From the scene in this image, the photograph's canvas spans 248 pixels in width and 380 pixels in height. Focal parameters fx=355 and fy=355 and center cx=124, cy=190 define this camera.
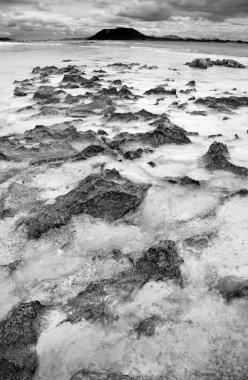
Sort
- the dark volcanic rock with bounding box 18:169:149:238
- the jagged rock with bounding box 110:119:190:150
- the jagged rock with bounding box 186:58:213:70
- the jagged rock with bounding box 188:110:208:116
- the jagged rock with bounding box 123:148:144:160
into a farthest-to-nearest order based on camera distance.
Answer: the jagged rock with bounding box 186:58:213:70 < the jagged rock with bounding box 188:110:208:116 < the jagged rock with bounding box 110:119:190:150 < the jagged rock with bounding box 123:148:144:160 < the dark volcanic rock with bounding box 18:169:149:238

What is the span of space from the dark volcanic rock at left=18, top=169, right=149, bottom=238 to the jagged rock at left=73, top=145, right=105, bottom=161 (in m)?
0.87

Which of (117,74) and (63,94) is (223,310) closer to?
(63,94)

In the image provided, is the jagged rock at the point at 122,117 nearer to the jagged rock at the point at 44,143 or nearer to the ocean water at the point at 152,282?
the jagged rock at the point at 44,143

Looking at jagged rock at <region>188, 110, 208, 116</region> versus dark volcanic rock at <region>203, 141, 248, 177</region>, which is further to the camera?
jagged rock at <region>188, 110, 208, 116</region>

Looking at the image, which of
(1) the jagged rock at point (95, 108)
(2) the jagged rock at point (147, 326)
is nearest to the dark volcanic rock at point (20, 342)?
(2) the jagged rock at point (147, 326)

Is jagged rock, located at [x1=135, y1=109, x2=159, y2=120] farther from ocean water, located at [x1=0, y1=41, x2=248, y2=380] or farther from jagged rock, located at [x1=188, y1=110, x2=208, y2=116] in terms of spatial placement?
ocean water, located at [x1=0, y1=41, x2=248, y2=380]

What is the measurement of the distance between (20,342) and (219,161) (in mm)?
3158

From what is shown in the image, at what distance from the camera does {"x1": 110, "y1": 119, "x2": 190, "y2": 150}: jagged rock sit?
5.13 metres

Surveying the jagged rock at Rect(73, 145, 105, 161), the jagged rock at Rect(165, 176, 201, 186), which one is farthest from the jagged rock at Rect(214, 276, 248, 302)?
the jagged rock at Rect(73, 145, 105, 161)

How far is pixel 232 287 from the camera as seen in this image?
8.25ft

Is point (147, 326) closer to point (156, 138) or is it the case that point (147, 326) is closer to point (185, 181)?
point (185, 181)

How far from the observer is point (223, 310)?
7.73ft

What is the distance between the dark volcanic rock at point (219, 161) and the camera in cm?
426

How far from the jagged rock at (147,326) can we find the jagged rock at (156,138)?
121 inches
